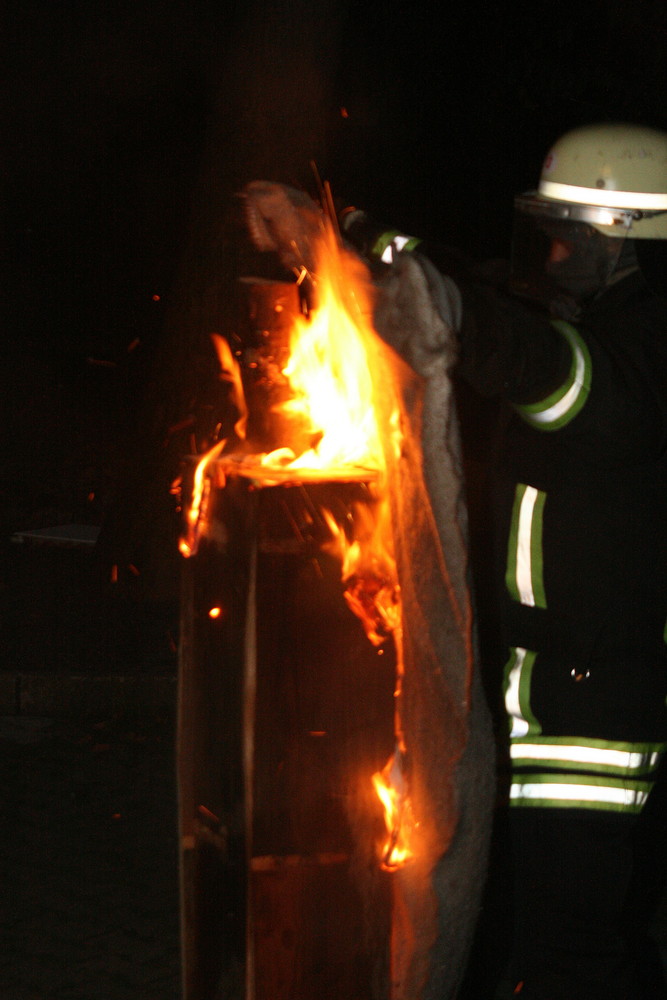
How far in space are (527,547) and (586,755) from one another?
1.65 ft

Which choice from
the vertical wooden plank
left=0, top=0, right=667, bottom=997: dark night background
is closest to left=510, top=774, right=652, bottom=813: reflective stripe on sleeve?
the vertical wooden plank

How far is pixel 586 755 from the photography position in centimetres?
312

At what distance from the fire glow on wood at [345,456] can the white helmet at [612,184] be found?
0.64 m

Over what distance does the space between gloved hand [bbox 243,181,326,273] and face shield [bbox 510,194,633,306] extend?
0.64 meters

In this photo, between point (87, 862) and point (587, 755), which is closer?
point (587, 755)

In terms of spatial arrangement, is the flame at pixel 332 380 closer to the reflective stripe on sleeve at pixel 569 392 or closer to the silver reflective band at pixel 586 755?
the reflective stripe on sleeve at pixel 569 392

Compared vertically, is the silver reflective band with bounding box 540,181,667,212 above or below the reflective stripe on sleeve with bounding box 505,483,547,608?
above

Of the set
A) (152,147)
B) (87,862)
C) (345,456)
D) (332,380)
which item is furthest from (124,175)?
(345,456)

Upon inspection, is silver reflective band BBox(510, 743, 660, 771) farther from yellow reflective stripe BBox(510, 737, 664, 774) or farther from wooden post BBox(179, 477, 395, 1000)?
wooden post BBox(179, 477, 395, 1000)

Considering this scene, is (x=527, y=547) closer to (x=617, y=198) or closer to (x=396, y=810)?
(x=396, y=810)

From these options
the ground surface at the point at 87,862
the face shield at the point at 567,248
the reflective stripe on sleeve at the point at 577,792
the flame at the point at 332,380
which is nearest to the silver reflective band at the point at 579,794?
the reflective stripe on sleeve at the point at 577,792

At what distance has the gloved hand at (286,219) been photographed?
2.77 metres

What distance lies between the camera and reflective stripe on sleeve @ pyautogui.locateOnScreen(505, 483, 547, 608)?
3.11 m

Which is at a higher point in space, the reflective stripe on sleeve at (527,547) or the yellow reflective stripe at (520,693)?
the reflective stripe on sleeve at (527,547)
